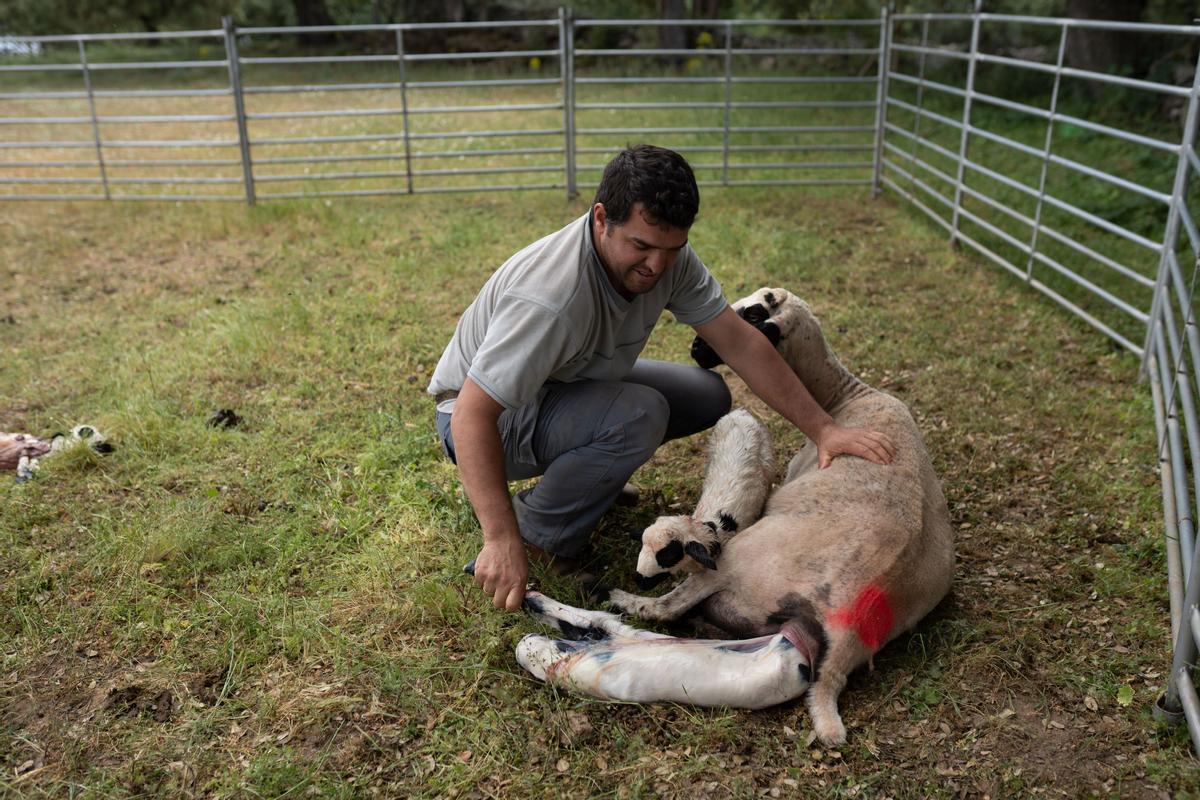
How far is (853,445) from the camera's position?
3.21m

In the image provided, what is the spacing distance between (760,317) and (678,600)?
4.12ft

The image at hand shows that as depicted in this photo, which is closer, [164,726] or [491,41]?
[164,726]

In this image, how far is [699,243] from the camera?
731 centimetres

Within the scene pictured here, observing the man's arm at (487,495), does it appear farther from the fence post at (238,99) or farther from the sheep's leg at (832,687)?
the fence post at (238,99)

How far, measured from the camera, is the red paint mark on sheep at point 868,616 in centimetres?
264

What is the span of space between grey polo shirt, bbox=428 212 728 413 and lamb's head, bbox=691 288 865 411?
40 centimetres

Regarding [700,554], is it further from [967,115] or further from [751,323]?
[967,115]

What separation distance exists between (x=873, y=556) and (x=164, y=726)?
80.9 inches

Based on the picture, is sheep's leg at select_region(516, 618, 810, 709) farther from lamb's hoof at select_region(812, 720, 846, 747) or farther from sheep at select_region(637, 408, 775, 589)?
sheep at select_region(637, 408, 775, 589)

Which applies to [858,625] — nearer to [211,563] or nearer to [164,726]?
[164,726]

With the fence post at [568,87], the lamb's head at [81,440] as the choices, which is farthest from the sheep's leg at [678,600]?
the fence post at [568,87]

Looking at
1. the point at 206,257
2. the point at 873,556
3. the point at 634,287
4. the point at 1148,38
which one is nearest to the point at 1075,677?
the point at 873,556

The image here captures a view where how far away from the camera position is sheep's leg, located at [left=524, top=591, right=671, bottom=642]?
9.45 ft

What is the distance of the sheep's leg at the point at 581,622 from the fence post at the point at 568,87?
6.49 metres
